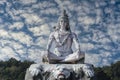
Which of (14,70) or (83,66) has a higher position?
(83,66)

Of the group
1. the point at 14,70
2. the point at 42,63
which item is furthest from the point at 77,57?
the point at 14,70

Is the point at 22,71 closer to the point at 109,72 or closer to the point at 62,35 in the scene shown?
the point at 109,72

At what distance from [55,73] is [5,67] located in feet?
118

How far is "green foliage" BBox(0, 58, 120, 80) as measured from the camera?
3975cm

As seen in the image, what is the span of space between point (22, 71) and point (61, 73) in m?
32.5

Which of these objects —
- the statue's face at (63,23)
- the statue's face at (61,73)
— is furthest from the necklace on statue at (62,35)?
the statue's face at (61,73)

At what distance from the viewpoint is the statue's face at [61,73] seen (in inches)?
436

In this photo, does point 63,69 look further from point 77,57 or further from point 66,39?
point 66,39

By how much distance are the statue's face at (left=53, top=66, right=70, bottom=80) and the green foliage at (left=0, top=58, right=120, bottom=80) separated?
1083 inches

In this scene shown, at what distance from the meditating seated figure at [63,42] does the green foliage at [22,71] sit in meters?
25.9

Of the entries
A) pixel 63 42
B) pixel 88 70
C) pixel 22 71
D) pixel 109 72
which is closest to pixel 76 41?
pixel 63 42

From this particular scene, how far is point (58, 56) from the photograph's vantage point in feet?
40.1

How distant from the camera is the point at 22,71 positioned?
43.1m

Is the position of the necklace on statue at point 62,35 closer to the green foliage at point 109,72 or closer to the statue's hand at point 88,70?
the statue's hand at point 88,70
